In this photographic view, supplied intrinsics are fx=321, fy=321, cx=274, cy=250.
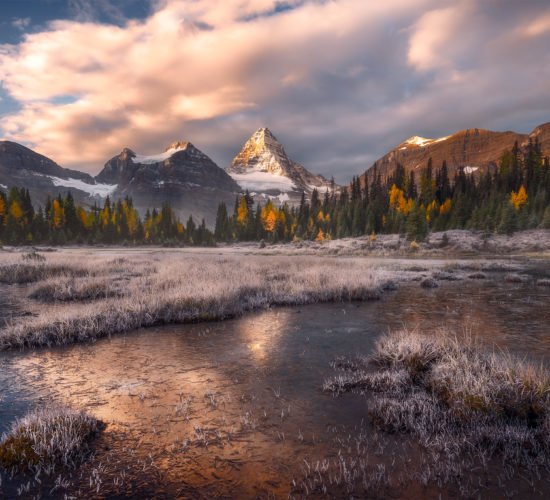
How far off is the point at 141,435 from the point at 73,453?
88cm

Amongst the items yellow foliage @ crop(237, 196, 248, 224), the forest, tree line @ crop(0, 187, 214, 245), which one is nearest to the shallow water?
A: the forest

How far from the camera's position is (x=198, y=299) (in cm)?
1341

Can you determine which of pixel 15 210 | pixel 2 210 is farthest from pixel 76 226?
pixel 2 210

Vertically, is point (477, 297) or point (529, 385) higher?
point (529, 385)

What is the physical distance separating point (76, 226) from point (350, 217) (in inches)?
2960

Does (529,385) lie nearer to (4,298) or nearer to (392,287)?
→ (392,287)

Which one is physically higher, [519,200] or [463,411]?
[519,200]

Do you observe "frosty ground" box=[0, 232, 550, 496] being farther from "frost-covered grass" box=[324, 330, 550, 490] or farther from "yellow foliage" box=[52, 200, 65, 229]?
"yellow foliage" box=[52, 200, 65, 229]

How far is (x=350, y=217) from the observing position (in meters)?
92.0

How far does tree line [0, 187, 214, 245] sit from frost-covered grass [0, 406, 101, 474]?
277 ft

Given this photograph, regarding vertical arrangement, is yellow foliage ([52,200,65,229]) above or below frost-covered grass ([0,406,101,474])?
above

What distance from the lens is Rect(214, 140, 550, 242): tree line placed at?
231ft

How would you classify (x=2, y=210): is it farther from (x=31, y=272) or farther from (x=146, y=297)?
(x=146, y=297)

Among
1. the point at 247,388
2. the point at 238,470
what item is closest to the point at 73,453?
the point at 238,470
